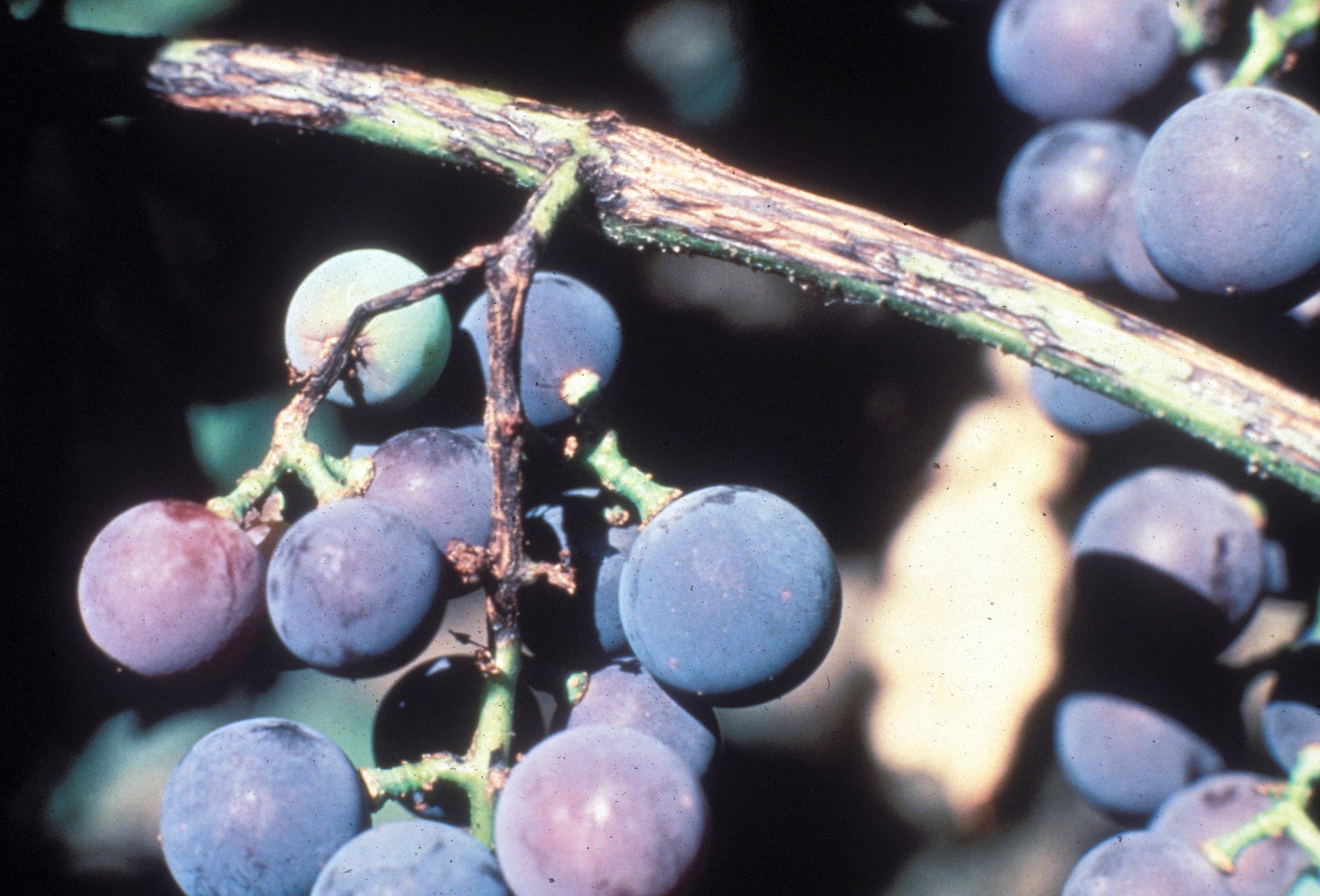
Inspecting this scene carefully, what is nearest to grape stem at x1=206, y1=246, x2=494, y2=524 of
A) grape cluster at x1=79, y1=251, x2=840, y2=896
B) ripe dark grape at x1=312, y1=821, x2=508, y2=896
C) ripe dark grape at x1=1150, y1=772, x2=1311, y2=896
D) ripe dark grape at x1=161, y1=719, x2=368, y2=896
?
grape cluster at x1=79, y1=251, x2=840, y2=896

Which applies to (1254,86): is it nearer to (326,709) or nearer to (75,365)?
(326,709)

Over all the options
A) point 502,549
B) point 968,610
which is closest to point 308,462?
point 502,549

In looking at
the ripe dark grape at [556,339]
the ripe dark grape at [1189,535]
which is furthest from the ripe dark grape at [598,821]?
the ripe dark grape at [1189,535]

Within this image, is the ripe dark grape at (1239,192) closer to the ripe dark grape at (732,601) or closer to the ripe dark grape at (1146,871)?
the ripe dark grape at (732,601)

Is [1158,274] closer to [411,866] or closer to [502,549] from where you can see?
[502,549]

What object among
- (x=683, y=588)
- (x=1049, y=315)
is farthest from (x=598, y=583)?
(x=1049, y=315)

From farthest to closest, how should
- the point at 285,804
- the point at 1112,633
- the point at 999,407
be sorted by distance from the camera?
the point at 999,407, the point at 1112,633, the point at 285,804
